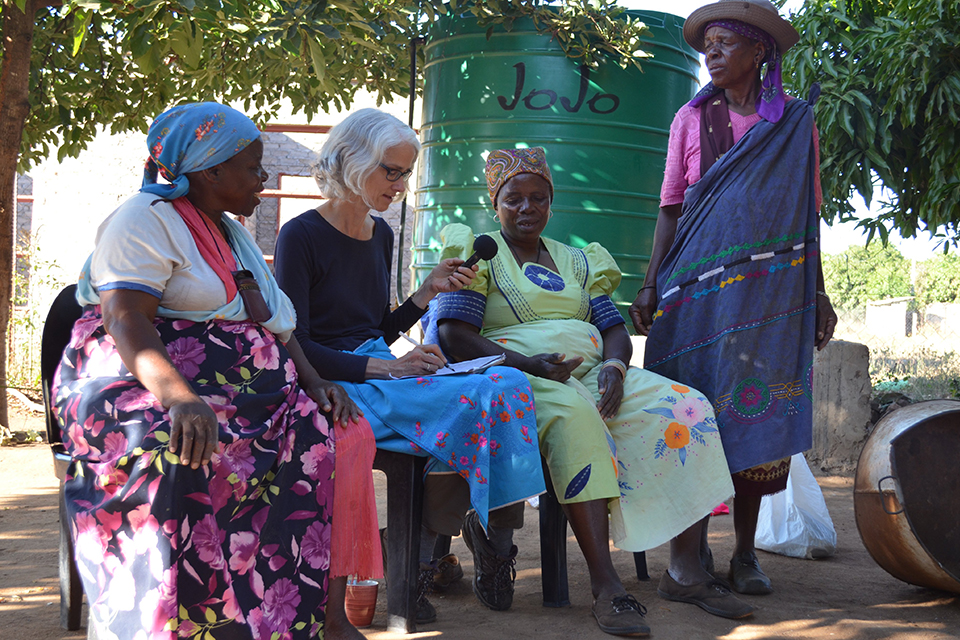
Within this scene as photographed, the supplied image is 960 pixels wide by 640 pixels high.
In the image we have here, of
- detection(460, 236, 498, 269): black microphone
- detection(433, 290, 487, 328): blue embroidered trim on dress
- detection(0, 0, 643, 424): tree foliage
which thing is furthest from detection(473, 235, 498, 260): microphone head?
detection(0, 0, 643, 424): tree foliage

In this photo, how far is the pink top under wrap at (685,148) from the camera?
10.5 feet

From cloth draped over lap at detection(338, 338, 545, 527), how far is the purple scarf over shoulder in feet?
5.01

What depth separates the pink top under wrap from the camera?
3207mm

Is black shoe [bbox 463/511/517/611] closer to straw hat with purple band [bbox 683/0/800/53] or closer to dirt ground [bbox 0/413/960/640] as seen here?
dirt ground [bbox 0/413/960/640]

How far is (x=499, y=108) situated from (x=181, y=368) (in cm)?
383

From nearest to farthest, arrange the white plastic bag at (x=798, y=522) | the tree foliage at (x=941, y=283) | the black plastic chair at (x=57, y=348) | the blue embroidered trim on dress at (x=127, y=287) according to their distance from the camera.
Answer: the blue embroidered trim on dress at (x=127, y=287), the black plastic chair at (x=57, y=348), the white plastic bag at (x=798, y=522), the tree foliage at (x=941, y=283)

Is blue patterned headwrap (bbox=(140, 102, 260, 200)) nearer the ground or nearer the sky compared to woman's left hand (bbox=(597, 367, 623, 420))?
nearer the sky

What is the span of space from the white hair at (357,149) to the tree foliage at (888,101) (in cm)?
499

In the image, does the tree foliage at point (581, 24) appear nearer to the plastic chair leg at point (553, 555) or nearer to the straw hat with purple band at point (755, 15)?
the straw hat with purple band at point (755, 15)

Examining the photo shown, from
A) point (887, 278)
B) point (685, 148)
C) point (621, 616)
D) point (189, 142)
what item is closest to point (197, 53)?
point (189, 142)

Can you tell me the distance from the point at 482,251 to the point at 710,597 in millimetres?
1406

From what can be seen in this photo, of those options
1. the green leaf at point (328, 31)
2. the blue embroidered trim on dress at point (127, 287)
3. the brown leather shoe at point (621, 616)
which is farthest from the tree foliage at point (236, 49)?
the brown leather shoe at point (621, 616)

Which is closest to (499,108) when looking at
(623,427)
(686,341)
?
(686,341)

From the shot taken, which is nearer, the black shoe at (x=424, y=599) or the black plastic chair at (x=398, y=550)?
the black plastic chair at (x=398, y=550)
